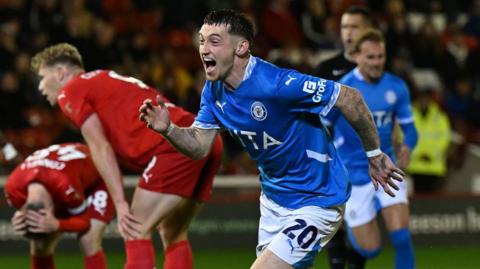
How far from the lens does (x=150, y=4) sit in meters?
16.2

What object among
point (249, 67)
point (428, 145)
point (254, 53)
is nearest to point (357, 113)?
point (249, 67)

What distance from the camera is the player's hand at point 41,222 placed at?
718 cm

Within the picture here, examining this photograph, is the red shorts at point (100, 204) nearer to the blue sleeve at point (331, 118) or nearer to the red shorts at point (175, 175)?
the red shorts at point (175, 175)

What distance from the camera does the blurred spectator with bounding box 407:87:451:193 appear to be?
14180mm

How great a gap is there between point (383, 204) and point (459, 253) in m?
4.14

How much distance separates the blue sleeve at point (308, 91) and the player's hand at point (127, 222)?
1.61 metres

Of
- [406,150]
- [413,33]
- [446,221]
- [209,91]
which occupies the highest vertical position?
[209,91]

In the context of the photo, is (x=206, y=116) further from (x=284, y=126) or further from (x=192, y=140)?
(x=284, y=126)

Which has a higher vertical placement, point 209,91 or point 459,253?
A: point 209,91

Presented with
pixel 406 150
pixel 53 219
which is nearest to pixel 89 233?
pixel 53 219

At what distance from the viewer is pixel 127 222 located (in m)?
6.84

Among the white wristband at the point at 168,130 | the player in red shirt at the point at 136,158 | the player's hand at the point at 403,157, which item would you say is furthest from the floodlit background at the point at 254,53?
the white wristband at the point at 168,130

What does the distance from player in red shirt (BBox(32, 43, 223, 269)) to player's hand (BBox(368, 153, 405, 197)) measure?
167 cm

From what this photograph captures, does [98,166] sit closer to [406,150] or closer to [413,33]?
[406,150]
